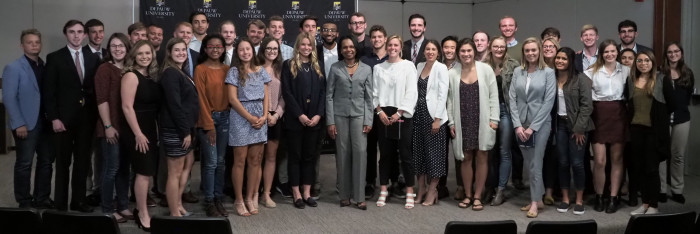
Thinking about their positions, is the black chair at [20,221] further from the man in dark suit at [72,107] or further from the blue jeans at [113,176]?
the man in dark suit at [72,107]

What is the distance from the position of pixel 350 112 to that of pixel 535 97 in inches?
54.4

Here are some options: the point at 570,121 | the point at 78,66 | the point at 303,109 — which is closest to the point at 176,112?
the point at 78,66

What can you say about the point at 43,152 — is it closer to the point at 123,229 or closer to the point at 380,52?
the point at 123,229

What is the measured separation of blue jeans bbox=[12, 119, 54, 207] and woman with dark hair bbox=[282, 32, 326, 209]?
1740 mm

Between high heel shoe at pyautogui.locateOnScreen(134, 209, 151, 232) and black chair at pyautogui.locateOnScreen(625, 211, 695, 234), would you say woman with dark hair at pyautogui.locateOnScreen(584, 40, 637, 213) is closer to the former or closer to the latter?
black chair at pyautogui.locateOnScreen(625, 211, 695, 234)

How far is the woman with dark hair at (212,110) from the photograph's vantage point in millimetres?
4602

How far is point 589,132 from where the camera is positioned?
16.5ft

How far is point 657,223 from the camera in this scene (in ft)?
10.6

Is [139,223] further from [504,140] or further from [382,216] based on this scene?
[504,140]

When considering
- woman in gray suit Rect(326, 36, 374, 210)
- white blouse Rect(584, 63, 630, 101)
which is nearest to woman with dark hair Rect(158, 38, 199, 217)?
woman in gray suit Rect(326, 36, 374, 210)

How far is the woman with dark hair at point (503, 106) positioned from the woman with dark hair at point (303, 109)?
1395 millimetres

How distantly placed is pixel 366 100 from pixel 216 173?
1.25m

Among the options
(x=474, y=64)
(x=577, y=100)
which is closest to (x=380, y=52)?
(x=474, y=64)

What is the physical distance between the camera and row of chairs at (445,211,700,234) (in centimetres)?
308
